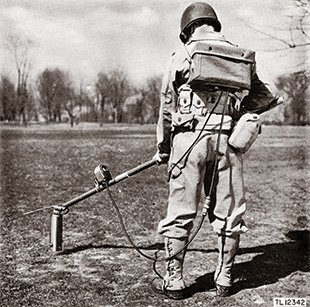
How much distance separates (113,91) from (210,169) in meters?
22.6

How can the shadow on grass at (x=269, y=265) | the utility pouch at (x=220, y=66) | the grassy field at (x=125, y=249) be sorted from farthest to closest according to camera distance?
the shadow on grass at (x=269, y=265), the grassy field at (x=125, y=249), the utility pouch at (x=220, y=66)

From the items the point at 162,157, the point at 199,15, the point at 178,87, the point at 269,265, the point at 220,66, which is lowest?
the point at 269,265

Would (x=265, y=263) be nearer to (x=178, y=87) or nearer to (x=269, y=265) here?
(x=269, y=265)

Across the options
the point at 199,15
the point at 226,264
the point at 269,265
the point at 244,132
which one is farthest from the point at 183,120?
the point at 269,265

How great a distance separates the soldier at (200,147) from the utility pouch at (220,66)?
0.04ft

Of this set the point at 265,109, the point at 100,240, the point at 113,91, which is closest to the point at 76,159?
the point at 100,240

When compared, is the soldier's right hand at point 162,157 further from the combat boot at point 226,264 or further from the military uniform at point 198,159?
the combat boot at point 226,264

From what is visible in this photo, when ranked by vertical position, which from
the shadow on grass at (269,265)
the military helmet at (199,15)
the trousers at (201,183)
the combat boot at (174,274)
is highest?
the military helmet at (199,15)

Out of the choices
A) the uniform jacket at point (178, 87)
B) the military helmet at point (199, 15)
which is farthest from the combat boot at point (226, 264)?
the military helmet at point (199, 15)

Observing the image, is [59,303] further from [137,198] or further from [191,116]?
[137,198]

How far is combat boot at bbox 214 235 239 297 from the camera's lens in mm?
3488

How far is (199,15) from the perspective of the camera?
135 inches

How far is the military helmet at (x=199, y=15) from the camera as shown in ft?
11.3

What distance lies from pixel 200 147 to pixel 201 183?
0.30 meters
